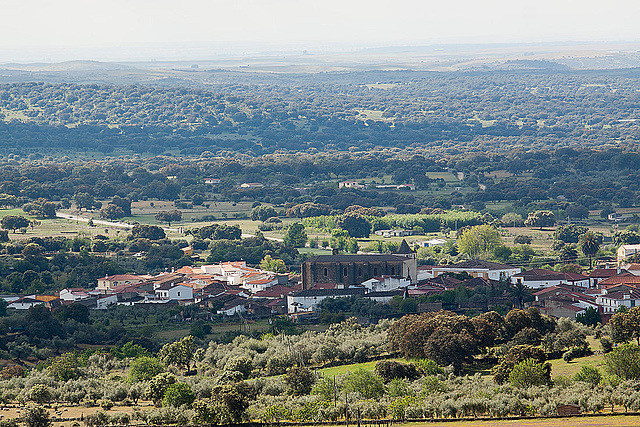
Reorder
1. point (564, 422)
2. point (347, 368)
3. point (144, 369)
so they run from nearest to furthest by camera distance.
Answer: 1. point (564, 422)
2. point (144, 369)
3. point (347, 368)

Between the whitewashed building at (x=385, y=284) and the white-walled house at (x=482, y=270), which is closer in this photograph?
the whitewashed building at (x=385, y=284)

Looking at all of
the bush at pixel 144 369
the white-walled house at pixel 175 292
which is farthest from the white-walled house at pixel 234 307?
the bush at pixel 144 369

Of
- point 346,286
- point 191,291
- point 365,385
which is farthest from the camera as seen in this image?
point 346,286

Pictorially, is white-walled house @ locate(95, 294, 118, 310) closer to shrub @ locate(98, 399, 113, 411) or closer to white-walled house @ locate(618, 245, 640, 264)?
shrub @ locate(98, 399, 113, 411)

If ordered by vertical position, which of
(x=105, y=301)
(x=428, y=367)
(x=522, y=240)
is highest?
(x=428, y=367)

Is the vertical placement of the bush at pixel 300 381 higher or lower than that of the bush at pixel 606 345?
higher

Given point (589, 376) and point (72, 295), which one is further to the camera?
point (72, 295)

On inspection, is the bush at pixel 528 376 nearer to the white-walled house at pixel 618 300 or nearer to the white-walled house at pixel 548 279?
the white-walled house at pixel 618 300

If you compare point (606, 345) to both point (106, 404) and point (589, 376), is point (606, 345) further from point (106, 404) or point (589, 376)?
point (106, 404)

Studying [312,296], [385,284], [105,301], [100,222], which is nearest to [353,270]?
[385,284]
